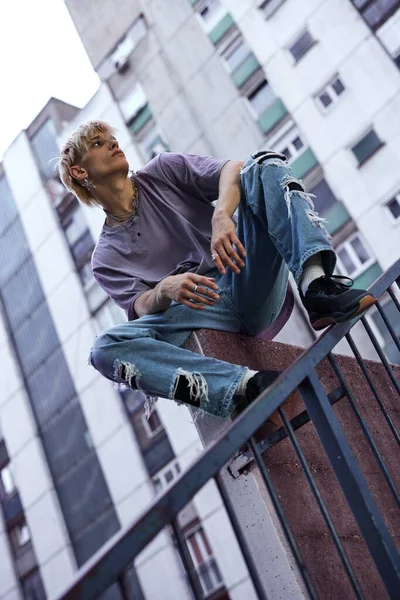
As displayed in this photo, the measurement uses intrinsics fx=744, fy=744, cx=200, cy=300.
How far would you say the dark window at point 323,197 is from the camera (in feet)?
52.7

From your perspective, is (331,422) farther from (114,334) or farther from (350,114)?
(350,114)

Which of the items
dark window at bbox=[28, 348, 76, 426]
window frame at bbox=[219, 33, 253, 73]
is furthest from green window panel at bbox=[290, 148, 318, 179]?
dark window at bbox=[28, 348, 76, 426]

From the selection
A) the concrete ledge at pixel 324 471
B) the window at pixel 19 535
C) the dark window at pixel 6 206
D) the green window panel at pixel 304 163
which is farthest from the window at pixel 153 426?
the concrete ledge at pixel 324 471

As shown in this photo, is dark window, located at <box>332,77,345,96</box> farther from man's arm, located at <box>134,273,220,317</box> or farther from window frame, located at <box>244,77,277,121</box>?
man's arm, located at <box>134,273,220,317</box>

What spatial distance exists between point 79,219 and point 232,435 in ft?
67.0

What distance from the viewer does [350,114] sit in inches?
635

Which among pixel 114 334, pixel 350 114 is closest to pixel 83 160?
pixel 114 334

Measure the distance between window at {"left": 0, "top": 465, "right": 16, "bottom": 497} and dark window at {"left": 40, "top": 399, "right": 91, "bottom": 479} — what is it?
78.3 inches

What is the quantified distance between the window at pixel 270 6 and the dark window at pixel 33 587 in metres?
15.6

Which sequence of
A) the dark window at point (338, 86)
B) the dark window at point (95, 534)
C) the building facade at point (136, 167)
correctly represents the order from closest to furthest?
the building facade at point (136, 167) < the dark window at point (338, 86) < the dark window at point (95, 534)

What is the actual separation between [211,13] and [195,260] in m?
18.0

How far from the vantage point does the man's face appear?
10.9ft

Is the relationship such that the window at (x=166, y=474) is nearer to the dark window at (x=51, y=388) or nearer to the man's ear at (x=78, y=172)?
the dark window at (x=51, y=388)

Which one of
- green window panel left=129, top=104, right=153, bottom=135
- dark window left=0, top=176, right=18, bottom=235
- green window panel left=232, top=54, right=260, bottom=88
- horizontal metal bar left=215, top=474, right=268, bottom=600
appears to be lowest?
horizontal metal bar left=215, top=474, right=268, bottom=600
